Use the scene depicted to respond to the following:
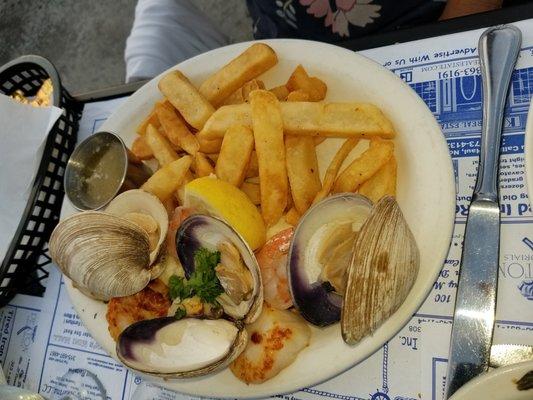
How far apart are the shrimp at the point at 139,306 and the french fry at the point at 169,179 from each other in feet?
0.60

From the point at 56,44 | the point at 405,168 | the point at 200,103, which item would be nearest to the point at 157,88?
the point at 200,103

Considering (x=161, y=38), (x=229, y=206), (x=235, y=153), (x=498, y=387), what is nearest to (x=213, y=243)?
(x=229, y=206)

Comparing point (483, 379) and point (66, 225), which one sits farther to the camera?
point (66, 225)

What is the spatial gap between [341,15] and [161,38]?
2.03ft

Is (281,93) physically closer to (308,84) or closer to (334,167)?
(308,84)

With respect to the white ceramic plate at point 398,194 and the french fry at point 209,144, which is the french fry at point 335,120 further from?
the french fry at point 209,144

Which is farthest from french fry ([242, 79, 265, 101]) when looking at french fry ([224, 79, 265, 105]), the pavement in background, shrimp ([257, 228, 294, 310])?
the pavement in background

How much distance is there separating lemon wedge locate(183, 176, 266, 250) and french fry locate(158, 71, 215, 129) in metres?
0.15

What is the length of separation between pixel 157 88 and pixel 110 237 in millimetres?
412

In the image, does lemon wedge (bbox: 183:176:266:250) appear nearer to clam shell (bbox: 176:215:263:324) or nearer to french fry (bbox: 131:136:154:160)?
clam shell (bbox: 176:215:263:324)

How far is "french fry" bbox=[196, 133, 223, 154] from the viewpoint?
3.46 feet

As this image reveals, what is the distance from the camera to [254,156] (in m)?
1.06

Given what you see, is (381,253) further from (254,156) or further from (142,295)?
(142,295)

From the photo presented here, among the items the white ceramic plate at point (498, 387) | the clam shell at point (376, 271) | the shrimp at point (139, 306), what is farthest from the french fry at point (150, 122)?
the white ceramic plate at point (498, 387)
